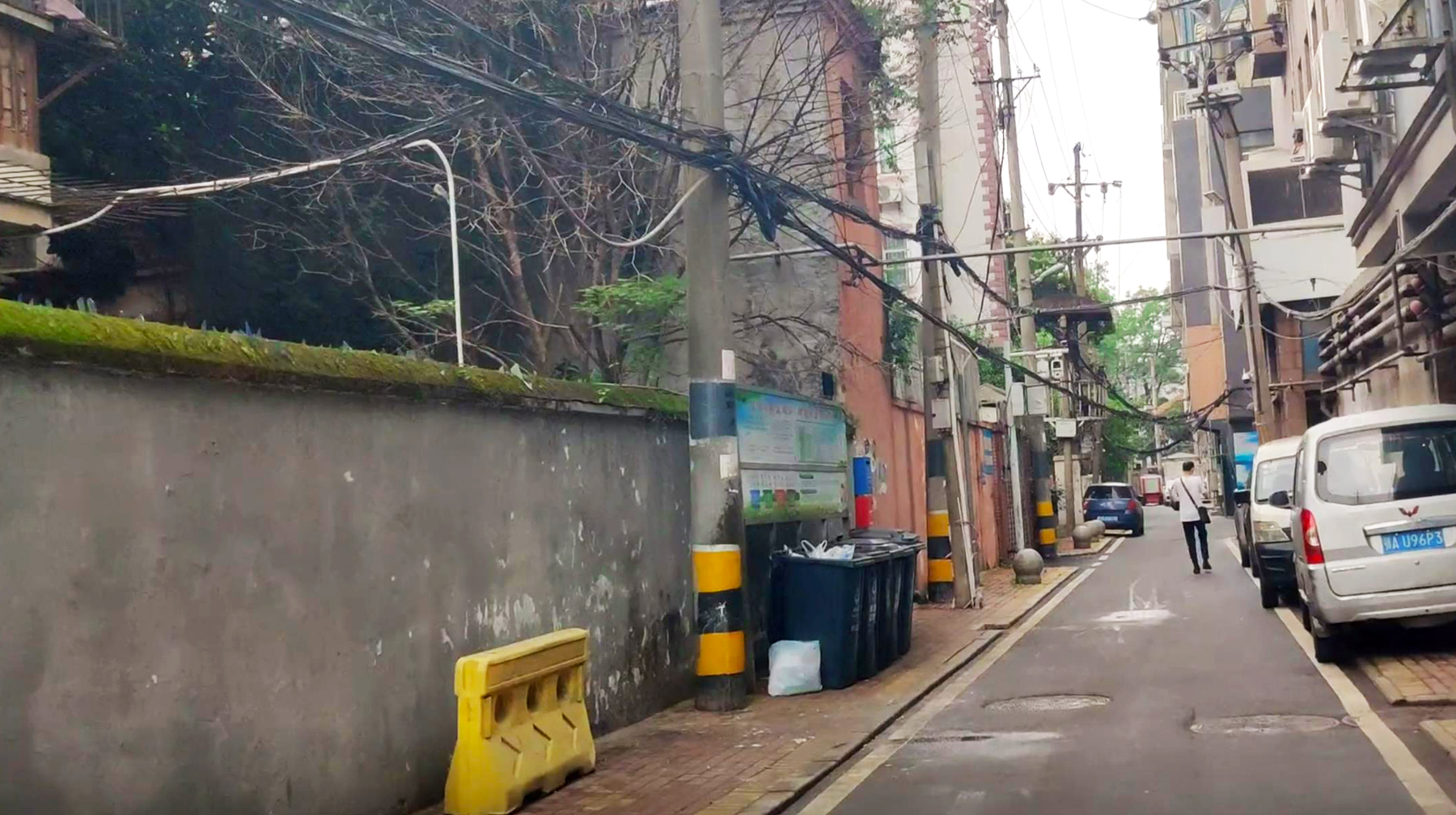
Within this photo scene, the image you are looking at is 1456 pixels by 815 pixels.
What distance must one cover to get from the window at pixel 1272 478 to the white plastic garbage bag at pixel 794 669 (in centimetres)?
805

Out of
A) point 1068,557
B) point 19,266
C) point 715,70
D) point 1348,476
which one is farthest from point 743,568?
point 1068,557

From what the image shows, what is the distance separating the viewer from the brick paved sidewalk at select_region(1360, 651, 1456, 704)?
9.49m

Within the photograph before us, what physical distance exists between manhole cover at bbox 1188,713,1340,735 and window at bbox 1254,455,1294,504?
837cm

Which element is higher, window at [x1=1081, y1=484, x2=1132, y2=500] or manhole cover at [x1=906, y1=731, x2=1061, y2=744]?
window at [x1=1081, y1=484, x2=1132, y2=500]

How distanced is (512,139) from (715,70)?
5.23 meters

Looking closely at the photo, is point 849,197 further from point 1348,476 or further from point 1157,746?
point 1157,746

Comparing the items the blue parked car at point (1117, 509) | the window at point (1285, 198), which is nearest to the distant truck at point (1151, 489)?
the blue parked car at point (1117, 509)

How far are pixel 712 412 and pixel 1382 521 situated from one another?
525 cm

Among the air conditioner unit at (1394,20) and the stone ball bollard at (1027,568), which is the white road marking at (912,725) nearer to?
the stone ball bollard at (1027,568)

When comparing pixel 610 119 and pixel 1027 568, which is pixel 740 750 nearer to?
pixel 610 119

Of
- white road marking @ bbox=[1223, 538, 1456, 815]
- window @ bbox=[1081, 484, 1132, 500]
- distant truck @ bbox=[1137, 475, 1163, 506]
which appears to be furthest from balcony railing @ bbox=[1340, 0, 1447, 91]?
distant truck @ bbox=[1137, 475, 1163, 506]

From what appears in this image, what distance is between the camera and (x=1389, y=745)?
8.13m

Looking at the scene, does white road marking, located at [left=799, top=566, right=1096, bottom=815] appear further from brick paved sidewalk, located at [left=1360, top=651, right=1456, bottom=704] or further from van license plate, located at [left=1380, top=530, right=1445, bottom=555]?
van license plate, located at [left=1380, top=530, right=1445, bottom=555]

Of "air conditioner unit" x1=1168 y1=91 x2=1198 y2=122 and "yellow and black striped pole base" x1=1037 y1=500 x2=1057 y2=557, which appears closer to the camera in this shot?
"yellow and black striped pole base" x1=1037 y1=500 x2=1057 y2=557
